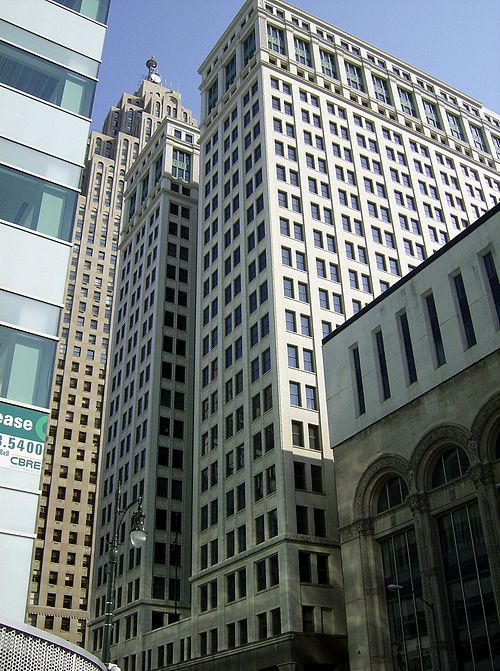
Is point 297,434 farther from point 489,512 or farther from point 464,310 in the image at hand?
point 489,512

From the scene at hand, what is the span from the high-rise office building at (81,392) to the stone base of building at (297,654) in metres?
56.1

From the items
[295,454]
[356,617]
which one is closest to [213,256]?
[295,454]

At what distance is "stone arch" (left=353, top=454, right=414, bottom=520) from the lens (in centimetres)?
4753

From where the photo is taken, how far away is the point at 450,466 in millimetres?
43906

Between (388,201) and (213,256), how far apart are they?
22.0 m

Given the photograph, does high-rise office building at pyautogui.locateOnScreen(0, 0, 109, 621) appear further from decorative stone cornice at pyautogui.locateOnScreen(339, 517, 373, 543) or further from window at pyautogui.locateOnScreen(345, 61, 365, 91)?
window at pyautogui.locateOnScreen(345, 61, 365, 91)

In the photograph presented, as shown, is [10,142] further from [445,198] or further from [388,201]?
[445,198]

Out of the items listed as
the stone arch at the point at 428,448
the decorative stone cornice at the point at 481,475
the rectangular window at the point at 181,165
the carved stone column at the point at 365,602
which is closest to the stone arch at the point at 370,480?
the carved stone column at the point at 365,602

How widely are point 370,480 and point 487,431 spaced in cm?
1039

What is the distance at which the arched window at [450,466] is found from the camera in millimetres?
43062

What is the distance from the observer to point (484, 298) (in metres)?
44.2

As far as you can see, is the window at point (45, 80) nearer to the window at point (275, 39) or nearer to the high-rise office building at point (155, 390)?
the high-rise office building at point (155, 390)

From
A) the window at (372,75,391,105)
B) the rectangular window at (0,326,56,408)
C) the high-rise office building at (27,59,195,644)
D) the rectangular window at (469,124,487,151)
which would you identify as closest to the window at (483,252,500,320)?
the rectangular window at (0,326,56,408)

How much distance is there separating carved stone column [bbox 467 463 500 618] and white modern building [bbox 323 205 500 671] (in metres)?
0.07
